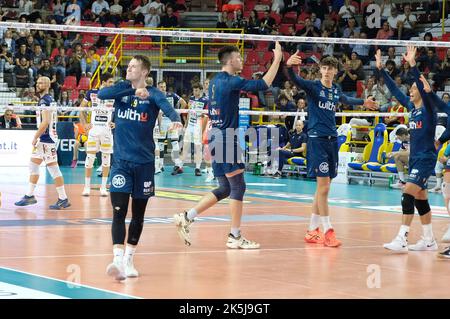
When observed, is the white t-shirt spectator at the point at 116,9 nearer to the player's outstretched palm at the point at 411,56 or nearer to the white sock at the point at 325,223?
the white sock at the point at 325,223

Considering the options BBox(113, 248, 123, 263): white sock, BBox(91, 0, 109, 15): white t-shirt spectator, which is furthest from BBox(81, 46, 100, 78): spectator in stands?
BBox(113, 248, 123, 263): white sock

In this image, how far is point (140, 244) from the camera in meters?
11.9

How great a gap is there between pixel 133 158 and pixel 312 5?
28.6m

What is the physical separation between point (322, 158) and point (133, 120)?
3.72m

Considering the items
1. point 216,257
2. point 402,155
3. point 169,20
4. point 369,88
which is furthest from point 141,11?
point 216,257

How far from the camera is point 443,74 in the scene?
3023 centimetres

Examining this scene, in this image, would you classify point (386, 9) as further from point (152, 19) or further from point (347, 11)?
point (152, 19)

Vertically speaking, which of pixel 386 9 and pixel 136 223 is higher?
pixel 386 9

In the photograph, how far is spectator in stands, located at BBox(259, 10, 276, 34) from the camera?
34469 mm

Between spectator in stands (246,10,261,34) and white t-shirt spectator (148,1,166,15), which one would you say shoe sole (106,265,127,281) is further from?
white t-shirt spectator (148,1,166,15)

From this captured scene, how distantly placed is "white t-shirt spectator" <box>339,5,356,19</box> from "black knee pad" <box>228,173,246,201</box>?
2533cm
